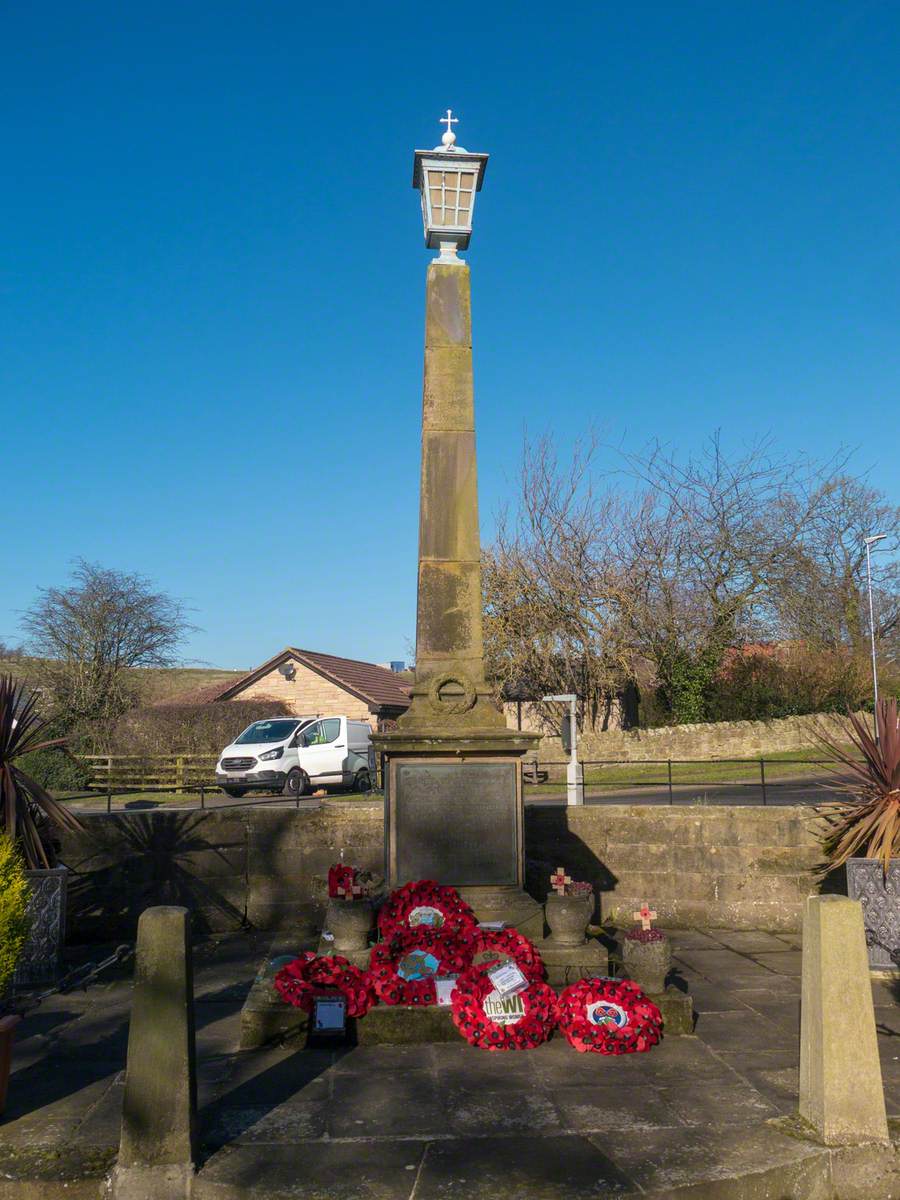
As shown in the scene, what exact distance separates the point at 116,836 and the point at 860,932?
6878mm

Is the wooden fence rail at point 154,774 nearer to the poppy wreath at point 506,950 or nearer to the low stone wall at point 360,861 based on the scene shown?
the low stone wall at point 360,861

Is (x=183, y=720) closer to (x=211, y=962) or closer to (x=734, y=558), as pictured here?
(x=734, y=558)

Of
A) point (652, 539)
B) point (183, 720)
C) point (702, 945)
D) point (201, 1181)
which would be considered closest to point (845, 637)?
point (652, 539)

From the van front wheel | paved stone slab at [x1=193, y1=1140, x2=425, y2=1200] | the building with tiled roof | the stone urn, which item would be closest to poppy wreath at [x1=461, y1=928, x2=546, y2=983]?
the stone urn

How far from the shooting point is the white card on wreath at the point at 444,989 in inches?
229

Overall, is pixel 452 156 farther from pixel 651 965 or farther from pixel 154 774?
pixel 154 774

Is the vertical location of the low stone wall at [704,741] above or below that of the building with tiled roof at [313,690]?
below

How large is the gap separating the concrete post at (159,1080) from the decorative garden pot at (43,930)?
12.5 ft

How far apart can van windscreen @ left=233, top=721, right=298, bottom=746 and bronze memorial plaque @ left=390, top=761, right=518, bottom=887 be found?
47.4 feet

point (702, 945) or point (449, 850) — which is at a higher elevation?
point (449, 850)

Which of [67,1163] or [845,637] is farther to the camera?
[845,637]

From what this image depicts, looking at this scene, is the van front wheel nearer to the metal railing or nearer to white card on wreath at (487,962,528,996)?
the metal railing

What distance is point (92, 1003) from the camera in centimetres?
671

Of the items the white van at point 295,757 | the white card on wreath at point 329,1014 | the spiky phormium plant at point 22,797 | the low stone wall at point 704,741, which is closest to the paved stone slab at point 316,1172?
the white card on wreath at point 329,1014
